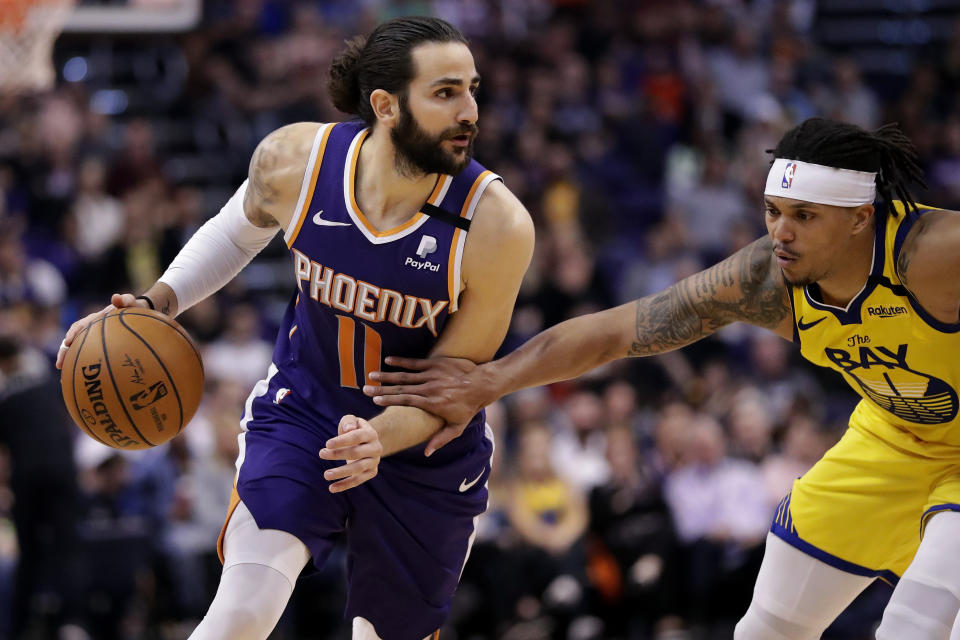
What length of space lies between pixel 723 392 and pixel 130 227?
4.83 metres

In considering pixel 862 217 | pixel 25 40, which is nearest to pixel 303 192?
pixel 862 217

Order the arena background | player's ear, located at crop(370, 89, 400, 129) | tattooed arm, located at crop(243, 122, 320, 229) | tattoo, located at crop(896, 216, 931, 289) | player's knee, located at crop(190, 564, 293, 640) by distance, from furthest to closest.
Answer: the arena background
tattooed arm, located at crop(243, 122, 320, 229)
player's ear, located at crop(370, 89, 400, 129)
tattoo, located at crop(896, 216, 931, 289)
player's knee, located at crop(190, 564, 293, 640)

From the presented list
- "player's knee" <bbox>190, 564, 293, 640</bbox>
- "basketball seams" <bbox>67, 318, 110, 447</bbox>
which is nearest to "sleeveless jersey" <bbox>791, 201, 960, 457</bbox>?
"player's knee" <bbox>190, 564, 293, 640</bbox>

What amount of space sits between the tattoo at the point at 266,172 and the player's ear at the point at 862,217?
190 centimetres

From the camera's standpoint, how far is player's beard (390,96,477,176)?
405cm

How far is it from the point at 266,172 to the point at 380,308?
64 cm

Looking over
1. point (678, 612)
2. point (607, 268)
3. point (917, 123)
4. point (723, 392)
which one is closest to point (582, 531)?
point (678, 612)

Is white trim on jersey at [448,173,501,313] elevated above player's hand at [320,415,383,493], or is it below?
above

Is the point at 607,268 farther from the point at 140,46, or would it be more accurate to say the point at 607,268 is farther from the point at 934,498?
the point at 934,498

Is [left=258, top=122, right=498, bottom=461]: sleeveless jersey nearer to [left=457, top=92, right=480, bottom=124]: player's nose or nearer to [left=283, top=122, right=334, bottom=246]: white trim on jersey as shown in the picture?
[left=283, top=122, right=334, bottom=246]: white trim on jersey

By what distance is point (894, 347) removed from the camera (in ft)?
13.2

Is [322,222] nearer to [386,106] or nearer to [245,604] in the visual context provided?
[386,106]

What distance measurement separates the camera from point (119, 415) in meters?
4.16

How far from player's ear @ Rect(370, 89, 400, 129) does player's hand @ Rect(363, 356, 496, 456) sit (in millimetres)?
791
